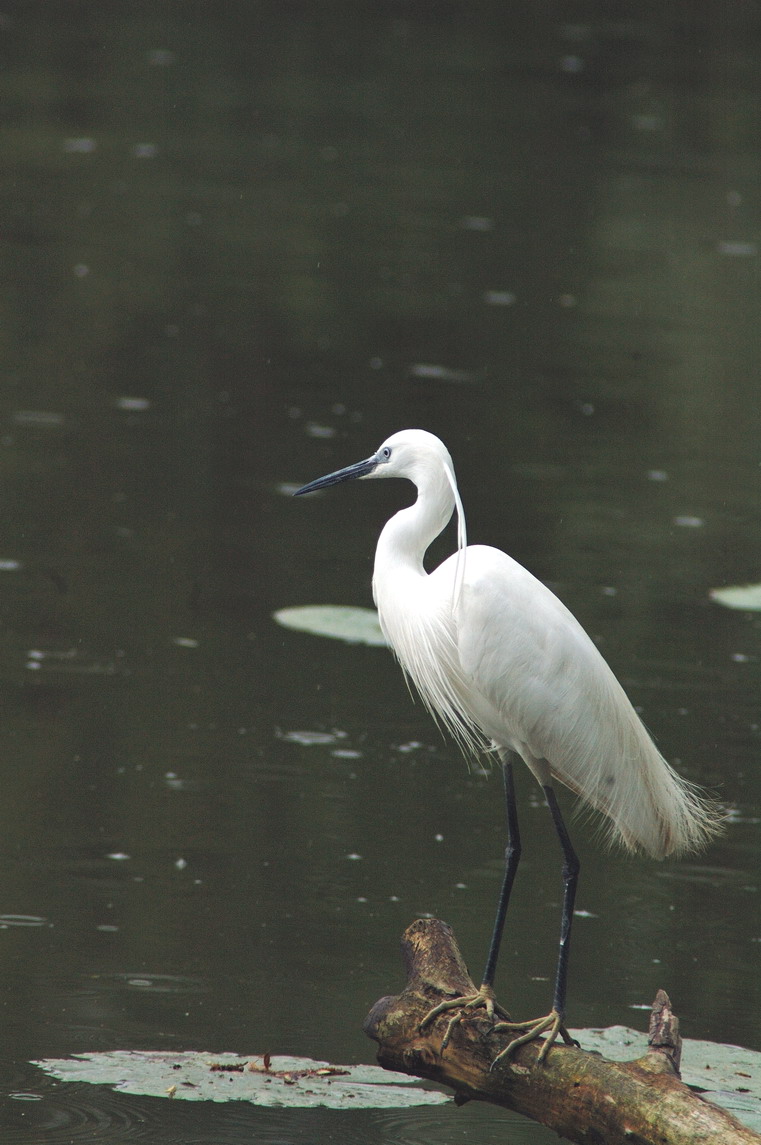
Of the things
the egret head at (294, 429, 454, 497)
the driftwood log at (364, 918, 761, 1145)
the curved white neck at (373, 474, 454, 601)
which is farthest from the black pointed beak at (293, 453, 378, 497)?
the driftwood log at (364, 918, 761, 1145)

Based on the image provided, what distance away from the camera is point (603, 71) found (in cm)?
2377

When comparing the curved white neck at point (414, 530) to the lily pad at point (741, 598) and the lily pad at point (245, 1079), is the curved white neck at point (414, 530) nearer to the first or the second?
the lily pad at point (245, 1079)

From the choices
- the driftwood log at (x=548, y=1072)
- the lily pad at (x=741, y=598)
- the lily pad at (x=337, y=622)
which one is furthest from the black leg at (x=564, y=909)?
the lily pad at (x=741, y=598)

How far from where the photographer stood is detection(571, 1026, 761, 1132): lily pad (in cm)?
423

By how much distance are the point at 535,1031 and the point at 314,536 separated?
4784 millimetres

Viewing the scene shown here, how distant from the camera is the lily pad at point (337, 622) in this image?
724cm

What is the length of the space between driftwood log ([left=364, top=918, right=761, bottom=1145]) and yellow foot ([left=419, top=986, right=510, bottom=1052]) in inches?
0.6

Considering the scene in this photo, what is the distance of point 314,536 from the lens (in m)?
8.39

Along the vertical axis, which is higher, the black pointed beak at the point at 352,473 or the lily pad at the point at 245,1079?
the black pointed beak at the point at 352,473

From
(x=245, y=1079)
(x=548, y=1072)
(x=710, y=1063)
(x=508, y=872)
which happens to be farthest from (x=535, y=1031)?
(x=710, y=1063)

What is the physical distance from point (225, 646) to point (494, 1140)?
125 inches

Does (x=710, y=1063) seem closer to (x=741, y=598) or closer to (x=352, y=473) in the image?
(x=352, y=473)

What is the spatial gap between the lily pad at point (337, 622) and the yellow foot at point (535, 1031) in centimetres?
330

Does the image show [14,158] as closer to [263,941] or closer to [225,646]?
[225,646]
